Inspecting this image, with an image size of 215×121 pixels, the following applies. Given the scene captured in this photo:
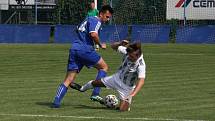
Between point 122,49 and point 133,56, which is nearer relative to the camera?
point 133,56

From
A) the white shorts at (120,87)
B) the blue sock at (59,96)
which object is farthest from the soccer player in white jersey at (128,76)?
the blue sock at (59,96)

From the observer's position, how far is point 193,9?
6162 cm

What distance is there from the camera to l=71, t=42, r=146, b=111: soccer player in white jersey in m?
11.9

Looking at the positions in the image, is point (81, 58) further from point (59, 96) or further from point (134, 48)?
point (134, 48)

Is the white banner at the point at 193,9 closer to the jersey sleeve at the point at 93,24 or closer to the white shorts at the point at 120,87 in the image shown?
the jersey sleeve at the point at 93,24

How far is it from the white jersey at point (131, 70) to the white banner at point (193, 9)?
158ft

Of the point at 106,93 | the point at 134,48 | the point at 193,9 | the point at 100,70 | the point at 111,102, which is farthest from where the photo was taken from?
the point at 193,9

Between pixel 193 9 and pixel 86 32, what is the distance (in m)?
49.6

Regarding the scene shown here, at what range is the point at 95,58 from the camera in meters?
12.9

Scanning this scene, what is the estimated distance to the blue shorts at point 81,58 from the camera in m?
12.8

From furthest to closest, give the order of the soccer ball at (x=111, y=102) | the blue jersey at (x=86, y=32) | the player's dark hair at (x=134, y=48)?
the blue jersey at (x=86, y=32) → the soccer ball at (x=111, y=102) → the player's dark hair at (x=134, y=48)

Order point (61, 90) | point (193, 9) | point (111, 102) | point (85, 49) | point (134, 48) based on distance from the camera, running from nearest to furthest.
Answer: point (134, 48), point (111, 102), point (61, 90), point (85, 49), point (193, 9)

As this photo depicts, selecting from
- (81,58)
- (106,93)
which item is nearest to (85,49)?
(81,58)

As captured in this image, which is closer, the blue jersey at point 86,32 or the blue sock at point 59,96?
the blue sock at point 59,96
